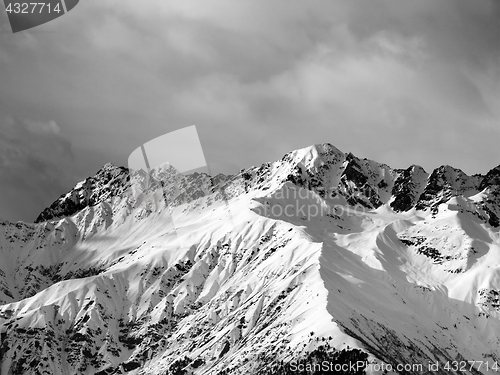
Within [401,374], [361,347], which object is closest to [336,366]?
[361,347]

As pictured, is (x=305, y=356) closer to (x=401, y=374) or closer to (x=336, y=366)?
(x=336, y=366)

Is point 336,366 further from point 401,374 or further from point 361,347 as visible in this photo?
point 401,374

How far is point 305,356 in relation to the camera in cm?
19875

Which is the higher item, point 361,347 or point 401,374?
point 361,347

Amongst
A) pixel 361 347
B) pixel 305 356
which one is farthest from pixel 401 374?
pixel 305 356

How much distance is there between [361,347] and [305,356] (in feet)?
58.7

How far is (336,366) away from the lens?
187 meters

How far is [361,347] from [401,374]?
16508 mm

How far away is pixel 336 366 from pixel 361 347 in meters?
10.4

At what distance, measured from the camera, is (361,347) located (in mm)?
192250

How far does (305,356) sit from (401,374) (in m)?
29.5

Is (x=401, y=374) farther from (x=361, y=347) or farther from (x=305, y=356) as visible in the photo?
(x=305, y=356)

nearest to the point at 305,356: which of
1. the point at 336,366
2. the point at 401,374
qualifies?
the point at 336,366
